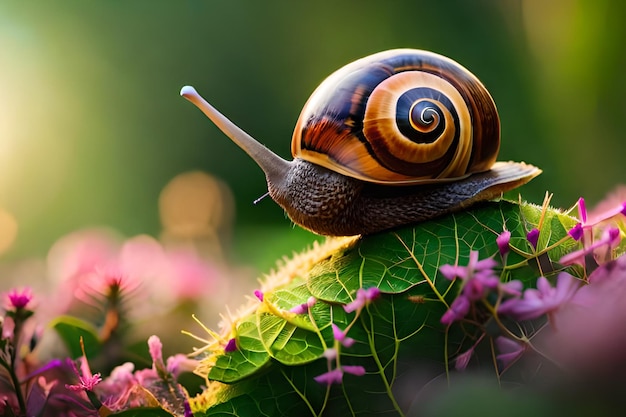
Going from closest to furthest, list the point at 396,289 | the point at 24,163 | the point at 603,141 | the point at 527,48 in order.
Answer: the point at 396,289 < the point at 603,141 < the point at 527,48 < the point at 24,163

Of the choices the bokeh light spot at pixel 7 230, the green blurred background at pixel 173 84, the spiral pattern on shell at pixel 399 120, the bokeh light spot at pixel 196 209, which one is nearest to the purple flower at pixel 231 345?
the spiral pattern on shell at pixel 399 120

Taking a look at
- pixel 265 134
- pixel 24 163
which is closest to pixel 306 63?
pixel 265 134

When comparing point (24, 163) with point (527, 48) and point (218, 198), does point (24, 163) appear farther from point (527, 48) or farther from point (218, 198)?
point (527, 48)

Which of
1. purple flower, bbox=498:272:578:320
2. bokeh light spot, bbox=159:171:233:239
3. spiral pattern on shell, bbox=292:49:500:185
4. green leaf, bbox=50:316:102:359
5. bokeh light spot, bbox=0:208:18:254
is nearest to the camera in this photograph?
purple flower, bbox=498:272:578:320

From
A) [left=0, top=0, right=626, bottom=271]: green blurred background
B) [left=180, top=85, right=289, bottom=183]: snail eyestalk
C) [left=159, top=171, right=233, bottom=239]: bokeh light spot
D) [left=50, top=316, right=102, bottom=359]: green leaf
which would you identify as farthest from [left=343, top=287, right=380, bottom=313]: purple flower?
[left=0, top=0, right=626, bottom=271]: green blurred background

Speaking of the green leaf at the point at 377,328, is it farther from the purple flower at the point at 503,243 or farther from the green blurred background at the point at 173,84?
the green blurred background at the point at 173,84

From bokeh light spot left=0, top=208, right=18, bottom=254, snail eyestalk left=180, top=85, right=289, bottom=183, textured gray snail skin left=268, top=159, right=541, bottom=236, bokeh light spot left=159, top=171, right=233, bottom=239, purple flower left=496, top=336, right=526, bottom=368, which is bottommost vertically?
bokeh light spot left=0, top=208, right=18, bottom=254

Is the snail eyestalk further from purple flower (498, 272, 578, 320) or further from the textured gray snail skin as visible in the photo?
purple flower (498, 272, 578, 320)
